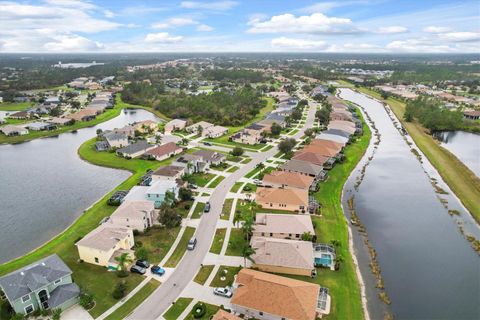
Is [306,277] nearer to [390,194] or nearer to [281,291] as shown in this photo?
[281,291]

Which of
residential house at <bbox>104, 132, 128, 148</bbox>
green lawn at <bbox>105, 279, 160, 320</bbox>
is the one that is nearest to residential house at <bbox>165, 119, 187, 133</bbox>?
residential house at <bbox>104, 132, 128, 148</bbox>

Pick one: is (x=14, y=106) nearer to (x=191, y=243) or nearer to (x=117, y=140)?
(x=117, y=140)

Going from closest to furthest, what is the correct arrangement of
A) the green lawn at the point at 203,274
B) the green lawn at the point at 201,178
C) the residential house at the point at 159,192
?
1. the green lawn at the point at 203,274
2. the residential house at the point at 159,192
3. the green lawn at the point at 201,178

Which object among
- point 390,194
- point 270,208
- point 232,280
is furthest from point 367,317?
point 390,194

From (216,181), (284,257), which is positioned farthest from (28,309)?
(216,181)

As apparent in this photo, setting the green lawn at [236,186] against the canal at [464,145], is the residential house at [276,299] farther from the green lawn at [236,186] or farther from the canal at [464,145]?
the canal at [464,145]

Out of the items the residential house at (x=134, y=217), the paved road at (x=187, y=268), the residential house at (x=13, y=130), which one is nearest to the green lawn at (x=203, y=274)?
the paved road at (x=187, y=268)

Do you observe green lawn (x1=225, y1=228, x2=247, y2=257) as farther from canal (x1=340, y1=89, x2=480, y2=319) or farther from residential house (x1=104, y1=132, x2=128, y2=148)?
residential house (x1=104, y1=132, x2=128, y2=148)
